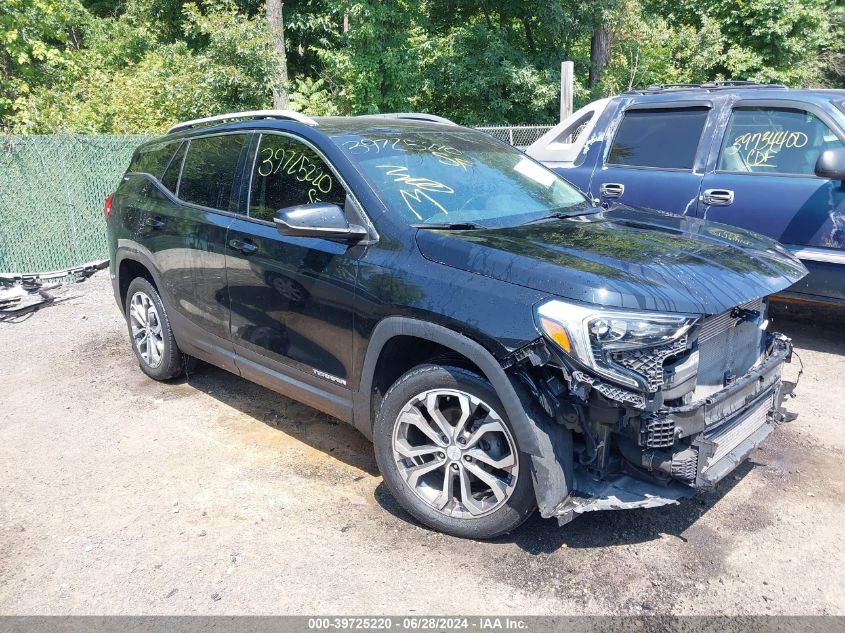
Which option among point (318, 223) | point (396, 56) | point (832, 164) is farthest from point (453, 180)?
point (396, 56)

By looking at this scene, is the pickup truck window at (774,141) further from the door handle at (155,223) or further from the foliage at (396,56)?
the foliage at (396,56)

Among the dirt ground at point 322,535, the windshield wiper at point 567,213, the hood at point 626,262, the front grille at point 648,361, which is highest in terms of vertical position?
the windshield wiper at point 567,213

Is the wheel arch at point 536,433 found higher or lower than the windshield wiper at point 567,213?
lower

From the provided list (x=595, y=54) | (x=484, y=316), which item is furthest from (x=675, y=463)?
(x=595, y=54)

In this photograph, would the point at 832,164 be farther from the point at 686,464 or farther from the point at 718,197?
the point at 686,464

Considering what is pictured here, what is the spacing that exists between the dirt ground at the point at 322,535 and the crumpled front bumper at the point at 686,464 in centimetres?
38

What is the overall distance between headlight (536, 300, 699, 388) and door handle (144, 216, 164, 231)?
323 centimetres

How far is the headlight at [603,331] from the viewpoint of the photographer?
2807mm

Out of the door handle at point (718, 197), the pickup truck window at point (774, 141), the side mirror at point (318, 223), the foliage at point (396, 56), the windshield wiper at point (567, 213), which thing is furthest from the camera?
the foliage at point (396, 56)

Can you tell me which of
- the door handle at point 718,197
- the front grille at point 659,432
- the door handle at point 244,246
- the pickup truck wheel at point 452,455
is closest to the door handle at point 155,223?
the door handle at point 244,246

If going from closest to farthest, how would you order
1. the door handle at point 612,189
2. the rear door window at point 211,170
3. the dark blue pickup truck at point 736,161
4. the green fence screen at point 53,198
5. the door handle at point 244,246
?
the door handle at point 244,246 → the rear door window at point 211,170 → the dark blue pickup truck at point 736,161 → the door handle at point 612,189 → the green fence screen at point 53,198

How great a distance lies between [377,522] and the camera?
141 inches

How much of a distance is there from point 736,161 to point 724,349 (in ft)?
10.4

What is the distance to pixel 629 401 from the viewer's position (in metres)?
2.77
